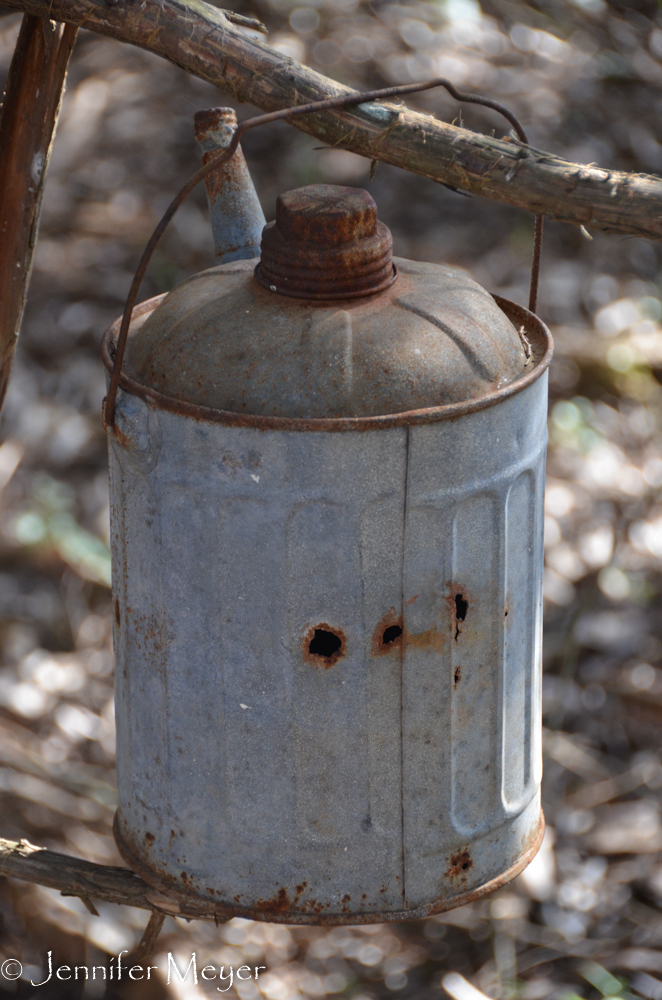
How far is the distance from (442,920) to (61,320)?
107 inches

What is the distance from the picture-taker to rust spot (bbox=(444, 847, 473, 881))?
167cm

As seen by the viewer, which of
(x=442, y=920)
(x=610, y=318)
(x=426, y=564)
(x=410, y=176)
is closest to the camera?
(x=426, y=564)

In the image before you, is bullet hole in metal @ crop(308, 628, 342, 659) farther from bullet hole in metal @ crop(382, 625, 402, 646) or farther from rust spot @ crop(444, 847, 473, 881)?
rust spot @ crop(444, 847, 473, 881)

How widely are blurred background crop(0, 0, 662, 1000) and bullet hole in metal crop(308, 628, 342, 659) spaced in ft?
6.39

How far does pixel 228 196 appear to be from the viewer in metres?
1.82

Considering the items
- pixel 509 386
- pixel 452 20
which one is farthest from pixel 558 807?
pixel 452 20

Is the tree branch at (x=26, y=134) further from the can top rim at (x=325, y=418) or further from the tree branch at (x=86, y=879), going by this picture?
the tree branch at (x=86, y=879)

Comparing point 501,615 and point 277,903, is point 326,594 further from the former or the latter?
point 277,903

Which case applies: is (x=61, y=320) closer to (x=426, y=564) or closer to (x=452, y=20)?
(x=452, y=20)

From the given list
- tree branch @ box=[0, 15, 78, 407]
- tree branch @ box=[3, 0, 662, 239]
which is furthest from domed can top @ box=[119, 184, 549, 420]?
tree branch @ box=[0, 15, 78, 407]

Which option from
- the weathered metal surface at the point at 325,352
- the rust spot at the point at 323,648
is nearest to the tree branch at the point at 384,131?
the weathered metal surface at the point at 325,352

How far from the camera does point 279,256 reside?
1543 mm

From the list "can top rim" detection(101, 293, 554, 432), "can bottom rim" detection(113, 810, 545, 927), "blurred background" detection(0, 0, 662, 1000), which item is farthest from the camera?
"blurred background" detection(0, 0, 662, 1000)

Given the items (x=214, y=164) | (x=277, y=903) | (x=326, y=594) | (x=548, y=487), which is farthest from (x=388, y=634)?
(x=548, y=487)
